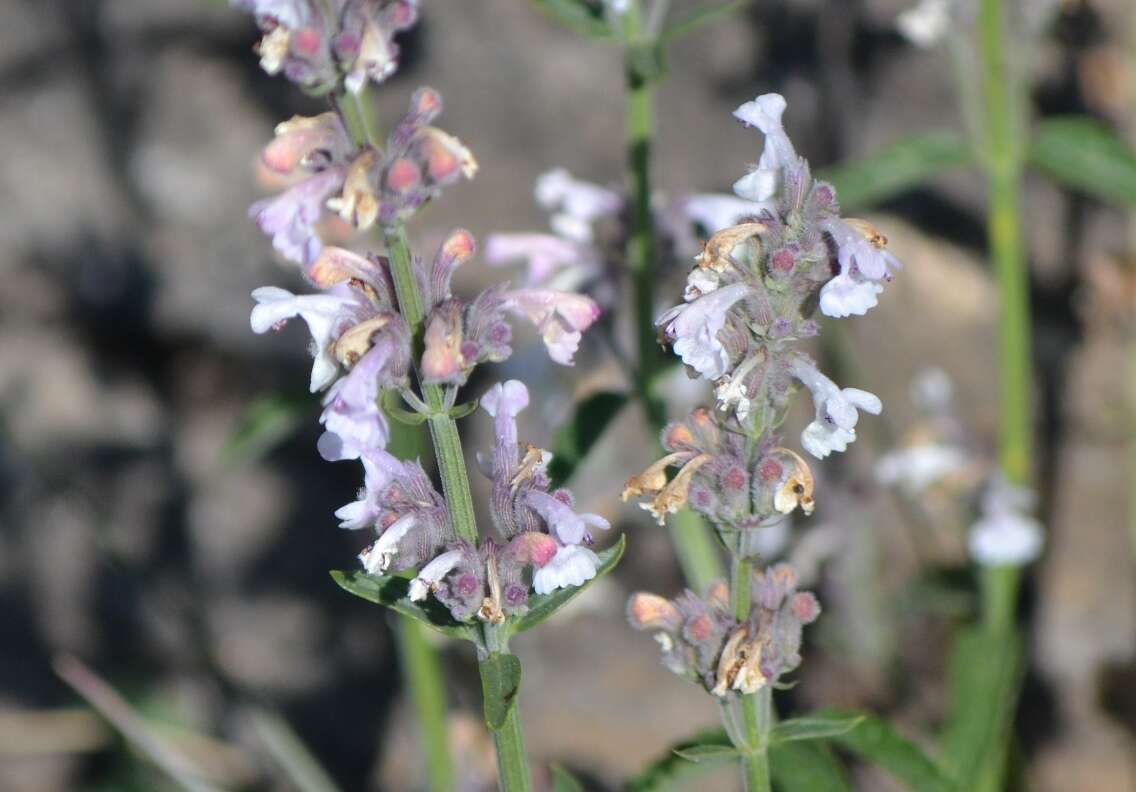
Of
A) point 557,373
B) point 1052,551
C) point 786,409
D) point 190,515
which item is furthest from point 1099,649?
point 190,515

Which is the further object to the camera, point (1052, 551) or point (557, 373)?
point (1052, 551)

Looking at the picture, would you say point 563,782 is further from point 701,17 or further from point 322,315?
point 701,17

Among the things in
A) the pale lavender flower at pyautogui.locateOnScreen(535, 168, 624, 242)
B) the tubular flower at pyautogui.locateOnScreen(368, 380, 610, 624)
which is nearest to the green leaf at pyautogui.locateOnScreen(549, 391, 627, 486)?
the pale lavender flower at pyautogui.locateOnScreen(535, 168, 624, 242)

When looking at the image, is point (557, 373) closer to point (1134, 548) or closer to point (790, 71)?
point (790, 71)

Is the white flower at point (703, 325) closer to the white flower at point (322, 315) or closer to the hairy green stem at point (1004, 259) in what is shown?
the white flower at point (322, 315)

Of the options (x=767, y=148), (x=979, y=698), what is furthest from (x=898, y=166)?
(x=767, y=148)

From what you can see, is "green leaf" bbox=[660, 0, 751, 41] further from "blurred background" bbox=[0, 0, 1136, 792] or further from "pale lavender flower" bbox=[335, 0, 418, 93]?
"blurred background" bbox=[0, 0, 1136, 792]

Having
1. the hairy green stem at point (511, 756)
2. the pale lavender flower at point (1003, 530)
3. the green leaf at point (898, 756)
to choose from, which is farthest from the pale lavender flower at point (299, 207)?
the pale lavender flower at point (1003, 530)
